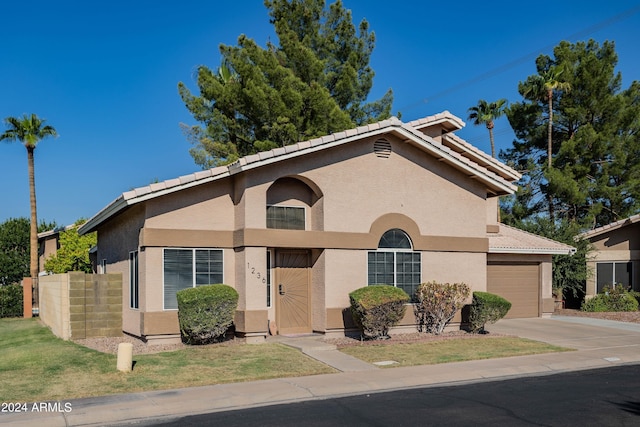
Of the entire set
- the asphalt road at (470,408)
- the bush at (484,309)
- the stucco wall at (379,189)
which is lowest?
the asphalt road at (470,408)

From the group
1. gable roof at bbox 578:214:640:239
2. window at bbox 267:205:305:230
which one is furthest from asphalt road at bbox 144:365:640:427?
gable roof at bbox 578:214:640:239

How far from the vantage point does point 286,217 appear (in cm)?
1864

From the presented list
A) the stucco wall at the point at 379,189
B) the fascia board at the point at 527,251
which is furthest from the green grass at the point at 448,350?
the fascia board at the point at 527,251

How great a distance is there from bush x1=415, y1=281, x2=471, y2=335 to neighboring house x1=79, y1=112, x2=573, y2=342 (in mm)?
395

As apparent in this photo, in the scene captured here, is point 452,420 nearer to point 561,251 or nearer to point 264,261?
point 264,261

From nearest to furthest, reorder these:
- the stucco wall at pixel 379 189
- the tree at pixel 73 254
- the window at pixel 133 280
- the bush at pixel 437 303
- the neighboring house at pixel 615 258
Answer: the stucco wall at pixel 379 189, the window at pixel 133 280, the bush at pixel 437 303, the neighboring house at pixel 615 258, the tree at pixel 73 254

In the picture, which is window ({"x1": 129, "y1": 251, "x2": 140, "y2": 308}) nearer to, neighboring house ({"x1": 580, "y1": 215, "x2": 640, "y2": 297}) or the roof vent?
the roof vent

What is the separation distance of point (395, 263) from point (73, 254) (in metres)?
23.6

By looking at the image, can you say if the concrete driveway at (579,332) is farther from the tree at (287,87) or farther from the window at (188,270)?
the tree at (287,87)

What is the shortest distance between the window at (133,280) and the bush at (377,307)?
584 cm

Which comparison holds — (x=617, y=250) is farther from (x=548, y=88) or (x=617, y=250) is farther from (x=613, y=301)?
(x=548, y=88)

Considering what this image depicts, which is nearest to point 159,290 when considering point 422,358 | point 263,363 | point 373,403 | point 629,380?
point 263,363

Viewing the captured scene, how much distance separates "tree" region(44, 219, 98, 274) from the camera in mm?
36656

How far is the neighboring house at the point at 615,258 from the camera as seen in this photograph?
1113 inches
